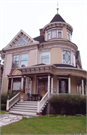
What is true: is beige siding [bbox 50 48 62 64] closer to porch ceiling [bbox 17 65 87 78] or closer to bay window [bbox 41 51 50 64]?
bay window [bbox 41 51 50 64]

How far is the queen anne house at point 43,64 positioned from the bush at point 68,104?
2244 millimetres

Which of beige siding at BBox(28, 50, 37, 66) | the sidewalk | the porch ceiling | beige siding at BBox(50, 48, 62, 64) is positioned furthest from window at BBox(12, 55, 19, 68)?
the sidewalk

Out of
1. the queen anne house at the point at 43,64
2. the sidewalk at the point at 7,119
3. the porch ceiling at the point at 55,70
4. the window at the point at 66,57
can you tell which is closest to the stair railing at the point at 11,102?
the queen anne house at the point at 43,64

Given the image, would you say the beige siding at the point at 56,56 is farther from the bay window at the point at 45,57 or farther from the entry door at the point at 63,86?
the entry door at the point at 63,86

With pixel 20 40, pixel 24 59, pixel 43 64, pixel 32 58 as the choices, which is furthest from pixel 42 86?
pixel 20 40

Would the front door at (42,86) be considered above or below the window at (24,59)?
below

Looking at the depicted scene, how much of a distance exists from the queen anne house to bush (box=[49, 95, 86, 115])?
224 cm

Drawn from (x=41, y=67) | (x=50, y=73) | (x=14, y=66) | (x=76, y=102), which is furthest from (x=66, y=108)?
(x=14, y=66)

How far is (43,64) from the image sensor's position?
14.2 meters

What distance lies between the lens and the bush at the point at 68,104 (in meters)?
10.4

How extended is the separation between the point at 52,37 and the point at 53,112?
9617 millimetres

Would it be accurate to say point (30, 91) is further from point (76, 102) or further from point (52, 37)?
point (52, 37)

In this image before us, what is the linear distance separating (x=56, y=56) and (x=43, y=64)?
2.10 metres

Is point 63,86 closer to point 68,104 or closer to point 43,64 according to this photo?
point 43,64
